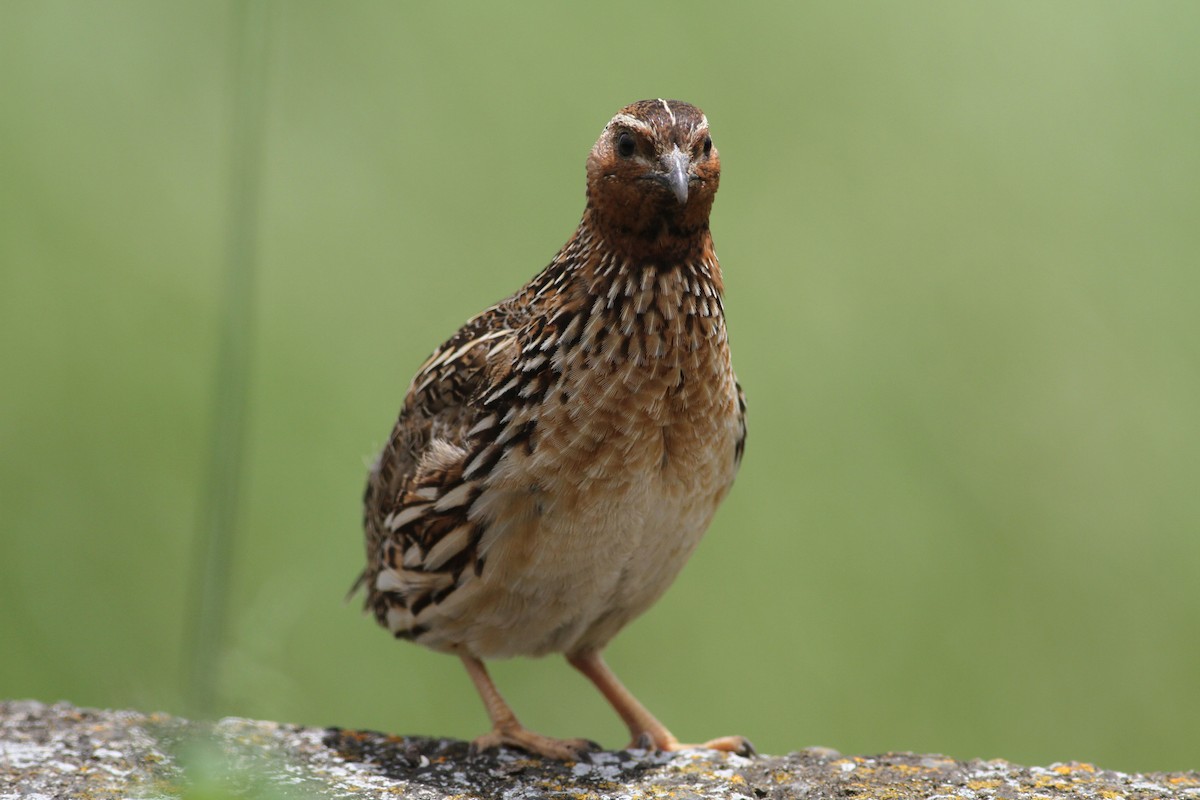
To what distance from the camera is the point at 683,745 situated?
500 cm

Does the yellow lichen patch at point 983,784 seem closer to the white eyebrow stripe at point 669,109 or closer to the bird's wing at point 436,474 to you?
the bird's wing at point 436,474

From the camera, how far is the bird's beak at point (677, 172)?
3.97 meters

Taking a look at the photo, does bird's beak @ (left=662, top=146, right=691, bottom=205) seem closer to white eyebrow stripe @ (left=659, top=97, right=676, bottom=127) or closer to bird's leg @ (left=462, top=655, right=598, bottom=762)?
white eyebrow stripe @ (left=659, top=97, right=676, bottom=127)

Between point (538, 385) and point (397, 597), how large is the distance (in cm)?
112

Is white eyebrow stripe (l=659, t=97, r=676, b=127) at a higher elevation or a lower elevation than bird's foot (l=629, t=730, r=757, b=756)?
higher

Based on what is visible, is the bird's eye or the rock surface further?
the bird's eye

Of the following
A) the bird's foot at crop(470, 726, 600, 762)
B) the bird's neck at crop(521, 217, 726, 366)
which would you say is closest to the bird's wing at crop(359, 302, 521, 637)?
the bird's neck at crop(521, 217, 726, 366)

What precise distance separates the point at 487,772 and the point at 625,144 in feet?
7.23

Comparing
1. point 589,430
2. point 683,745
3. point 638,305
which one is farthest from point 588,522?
point 683,745

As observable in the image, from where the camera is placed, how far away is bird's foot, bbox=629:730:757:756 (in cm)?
478

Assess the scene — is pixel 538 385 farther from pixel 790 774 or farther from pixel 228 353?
pixel 228 353

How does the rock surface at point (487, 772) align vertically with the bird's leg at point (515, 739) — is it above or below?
below

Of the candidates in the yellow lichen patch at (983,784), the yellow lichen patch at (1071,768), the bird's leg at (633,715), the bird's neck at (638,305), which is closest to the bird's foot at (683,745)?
the bird's leg at (633,715)

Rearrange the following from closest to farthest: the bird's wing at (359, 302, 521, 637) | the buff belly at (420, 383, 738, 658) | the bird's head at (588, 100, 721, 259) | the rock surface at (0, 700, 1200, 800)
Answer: the rock surface at (0, 700, 1200, 800), the bird's head at (588, 100, 721, 259), the buff belly at (420, 383, 738, 658), the bird's wing at (359, 302, 521, 637)
